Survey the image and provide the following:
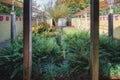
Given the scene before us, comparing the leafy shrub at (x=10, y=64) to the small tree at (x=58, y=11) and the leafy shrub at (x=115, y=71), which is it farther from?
the small tree at (x=58, y=11)

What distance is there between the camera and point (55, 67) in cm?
406

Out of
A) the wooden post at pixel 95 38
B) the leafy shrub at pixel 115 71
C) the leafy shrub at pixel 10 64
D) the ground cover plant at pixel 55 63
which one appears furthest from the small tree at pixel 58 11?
the wooden post at pixel 95 38

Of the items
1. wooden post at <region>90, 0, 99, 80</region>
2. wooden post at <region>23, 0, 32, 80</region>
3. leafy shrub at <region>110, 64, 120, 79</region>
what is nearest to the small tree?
leafy shrub at <region>110, 64, 120, 79</region>

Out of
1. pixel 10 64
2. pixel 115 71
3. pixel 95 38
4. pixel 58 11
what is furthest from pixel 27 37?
pixel 58 11

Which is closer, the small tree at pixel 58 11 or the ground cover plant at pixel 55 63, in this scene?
the ground cover plant at pixel 55 63

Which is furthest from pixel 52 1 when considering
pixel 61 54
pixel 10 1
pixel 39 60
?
pixel 39 60

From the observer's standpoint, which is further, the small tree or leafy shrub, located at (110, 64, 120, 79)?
the small tree

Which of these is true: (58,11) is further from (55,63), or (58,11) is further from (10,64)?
(10,64)

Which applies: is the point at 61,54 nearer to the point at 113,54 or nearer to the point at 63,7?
the point at 113,54

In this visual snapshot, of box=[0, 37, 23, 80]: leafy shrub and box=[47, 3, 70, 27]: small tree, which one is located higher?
box=[47, 3, 70, 27]: small tree

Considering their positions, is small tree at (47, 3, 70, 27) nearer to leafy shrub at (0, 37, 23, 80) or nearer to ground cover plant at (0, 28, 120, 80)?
ground cover plant at (0, 28, 120, 80)

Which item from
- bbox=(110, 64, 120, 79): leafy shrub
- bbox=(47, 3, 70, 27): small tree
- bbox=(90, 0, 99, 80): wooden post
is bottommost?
bbox=(110, 64, 120, 79): leafy shrub

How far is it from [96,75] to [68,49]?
1692 mm

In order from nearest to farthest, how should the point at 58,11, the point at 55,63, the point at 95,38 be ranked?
the point at 95,38, the point at 55,63, the point at 58,11
